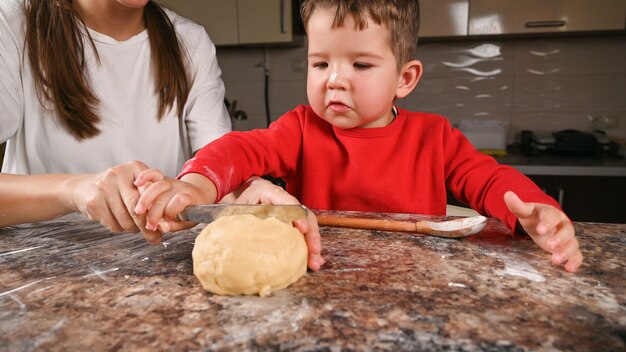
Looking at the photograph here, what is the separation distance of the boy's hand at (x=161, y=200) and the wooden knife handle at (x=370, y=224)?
25 cm

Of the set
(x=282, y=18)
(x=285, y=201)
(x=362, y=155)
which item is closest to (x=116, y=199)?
(x=285, y=201)

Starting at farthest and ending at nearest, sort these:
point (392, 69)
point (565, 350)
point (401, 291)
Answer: point (392, 69) < point (401, 291) < point (565, 350)

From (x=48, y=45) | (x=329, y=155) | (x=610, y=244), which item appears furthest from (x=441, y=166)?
(x=48, y=45)

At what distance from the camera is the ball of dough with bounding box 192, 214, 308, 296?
0.59 m

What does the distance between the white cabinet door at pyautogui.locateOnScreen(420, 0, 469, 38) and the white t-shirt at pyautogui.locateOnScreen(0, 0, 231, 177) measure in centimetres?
142

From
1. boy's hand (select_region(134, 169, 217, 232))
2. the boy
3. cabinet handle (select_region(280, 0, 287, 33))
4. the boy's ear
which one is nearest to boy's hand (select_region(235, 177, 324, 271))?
the boy

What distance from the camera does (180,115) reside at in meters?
1.38

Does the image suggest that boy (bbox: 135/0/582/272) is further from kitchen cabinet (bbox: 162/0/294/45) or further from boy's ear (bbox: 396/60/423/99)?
kitchen cabinet (bbox: 162/0/294/45)

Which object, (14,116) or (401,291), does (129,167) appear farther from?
(14,116)

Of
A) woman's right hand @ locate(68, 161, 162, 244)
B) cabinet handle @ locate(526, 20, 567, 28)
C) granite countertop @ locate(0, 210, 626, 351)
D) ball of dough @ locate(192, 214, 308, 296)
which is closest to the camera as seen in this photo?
granite countertop @ locate(0, 210, 626, 351)

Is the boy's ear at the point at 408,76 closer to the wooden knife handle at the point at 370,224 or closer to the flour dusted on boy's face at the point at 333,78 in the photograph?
the flour dusted on boy's face at the point at 333,78

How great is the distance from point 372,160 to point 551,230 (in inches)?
18.9

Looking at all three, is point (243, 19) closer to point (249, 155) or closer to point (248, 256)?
point (249, 155)

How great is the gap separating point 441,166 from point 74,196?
80 cm
